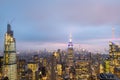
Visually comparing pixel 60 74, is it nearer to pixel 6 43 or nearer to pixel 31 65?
pixel 31 65

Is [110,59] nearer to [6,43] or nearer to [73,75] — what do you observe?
[73,75]

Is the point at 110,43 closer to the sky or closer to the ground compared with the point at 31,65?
closer to the sky

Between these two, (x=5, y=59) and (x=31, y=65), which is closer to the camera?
(x=5, y=59)

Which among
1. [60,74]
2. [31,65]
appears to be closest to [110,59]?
[60,74]

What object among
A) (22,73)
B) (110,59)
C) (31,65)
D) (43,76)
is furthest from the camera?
(110,59)

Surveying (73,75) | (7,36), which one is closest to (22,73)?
(7,36)

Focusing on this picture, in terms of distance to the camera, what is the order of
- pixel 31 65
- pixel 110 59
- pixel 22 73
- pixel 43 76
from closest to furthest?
pixel 43 76 → pixel 22 73 → pixel 31 65 → pixel 110 59
